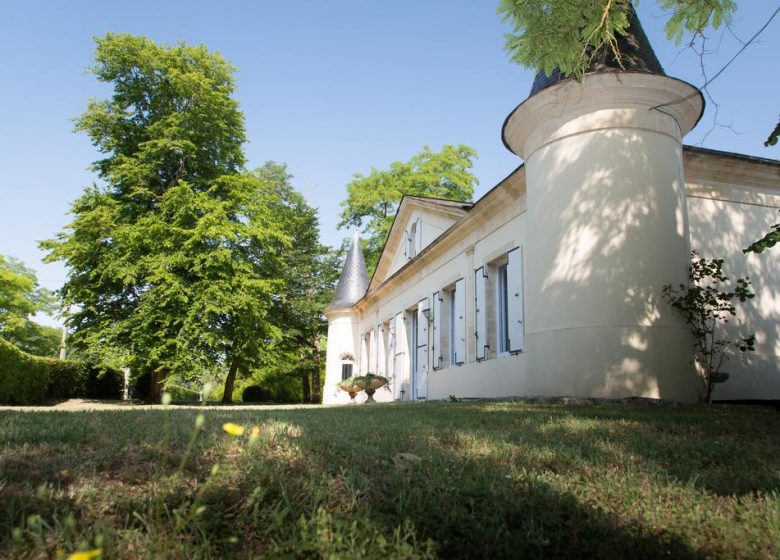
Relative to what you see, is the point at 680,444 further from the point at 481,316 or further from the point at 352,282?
the point at 352,282

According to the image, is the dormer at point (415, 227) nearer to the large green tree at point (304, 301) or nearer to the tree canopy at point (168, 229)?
the tree canopy at point (168, 229)

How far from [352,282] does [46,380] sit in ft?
41.2

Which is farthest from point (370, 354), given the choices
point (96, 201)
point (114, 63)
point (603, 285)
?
point (603, 285)

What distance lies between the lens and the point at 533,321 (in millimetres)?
9492

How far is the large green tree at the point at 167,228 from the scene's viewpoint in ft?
64.0

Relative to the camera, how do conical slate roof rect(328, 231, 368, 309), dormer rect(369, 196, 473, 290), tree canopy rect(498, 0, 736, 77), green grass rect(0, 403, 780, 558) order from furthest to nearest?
conical slate roof rect(328, 231, 368, 309)
dormer rect(369, 196, 473, 290)
tree canopy rect(498, 0, 736, 77)
green grass rect(0, 403, 780, 558)

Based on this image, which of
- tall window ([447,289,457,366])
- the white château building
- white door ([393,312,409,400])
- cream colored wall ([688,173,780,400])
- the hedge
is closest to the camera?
the white château building

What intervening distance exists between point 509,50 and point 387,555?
5.63 m

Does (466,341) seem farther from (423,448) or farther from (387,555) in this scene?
(387,555)

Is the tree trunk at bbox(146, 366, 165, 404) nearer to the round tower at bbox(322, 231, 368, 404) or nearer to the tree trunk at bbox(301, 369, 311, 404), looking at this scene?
the round tower at bbox(322, 231, 368, 404)

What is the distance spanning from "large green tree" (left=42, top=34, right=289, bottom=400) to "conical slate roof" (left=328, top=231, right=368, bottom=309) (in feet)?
12.0

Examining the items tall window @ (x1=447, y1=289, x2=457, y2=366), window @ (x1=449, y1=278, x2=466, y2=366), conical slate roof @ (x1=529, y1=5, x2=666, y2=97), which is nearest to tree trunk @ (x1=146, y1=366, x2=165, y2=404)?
tall window @ (x1=447, y1=289, x2=457, y2=366)

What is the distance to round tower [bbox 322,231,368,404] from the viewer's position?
25.5m

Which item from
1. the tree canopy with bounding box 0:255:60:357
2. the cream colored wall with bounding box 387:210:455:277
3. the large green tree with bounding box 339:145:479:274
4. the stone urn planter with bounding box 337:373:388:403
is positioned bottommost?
the stone urn planter with bounding box 337:373:388:403
